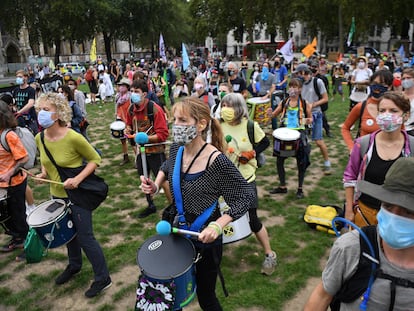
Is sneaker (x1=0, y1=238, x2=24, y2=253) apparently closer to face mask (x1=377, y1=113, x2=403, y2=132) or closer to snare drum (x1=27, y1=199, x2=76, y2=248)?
snare drum (x1=27, y1=199, x2=76, y2=248)

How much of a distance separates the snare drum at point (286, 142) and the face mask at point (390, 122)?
2.49 meters

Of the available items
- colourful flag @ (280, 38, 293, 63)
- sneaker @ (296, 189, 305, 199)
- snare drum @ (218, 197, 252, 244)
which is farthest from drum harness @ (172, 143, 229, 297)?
colourful flag @ (280, 38, 293, 63)

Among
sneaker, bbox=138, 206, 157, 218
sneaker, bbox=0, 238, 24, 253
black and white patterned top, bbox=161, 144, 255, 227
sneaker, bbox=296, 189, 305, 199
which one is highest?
black and white patterned top, bbox=161, 144, 255, 227

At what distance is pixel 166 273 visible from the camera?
227 cm

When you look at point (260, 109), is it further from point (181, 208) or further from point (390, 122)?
point (181, 208)

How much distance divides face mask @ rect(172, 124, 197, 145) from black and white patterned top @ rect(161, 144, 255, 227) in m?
0.24

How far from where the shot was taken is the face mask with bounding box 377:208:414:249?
5.27 ft

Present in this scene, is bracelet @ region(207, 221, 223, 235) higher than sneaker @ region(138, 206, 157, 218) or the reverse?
higher

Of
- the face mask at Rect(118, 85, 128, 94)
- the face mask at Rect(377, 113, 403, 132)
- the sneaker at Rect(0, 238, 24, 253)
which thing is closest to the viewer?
the face mask at Rect(377, 113, 403, 132)

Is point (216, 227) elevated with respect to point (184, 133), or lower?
lower

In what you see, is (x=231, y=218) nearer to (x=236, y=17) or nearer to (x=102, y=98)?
(x=102, y=98)

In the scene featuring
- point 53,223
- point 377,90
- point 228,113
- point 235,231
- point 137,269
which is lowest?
point 137,269

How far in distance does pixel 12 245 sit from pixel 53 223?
202 cm

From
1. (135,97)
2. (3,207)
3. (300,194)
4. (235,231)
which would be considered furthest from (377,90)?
(3,207)
